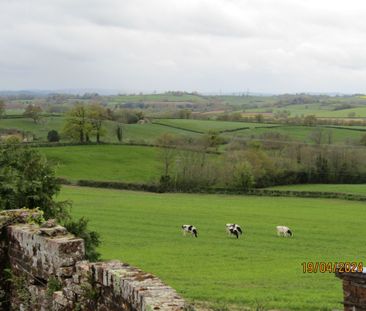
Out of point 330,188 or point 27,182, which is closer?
point 27,182

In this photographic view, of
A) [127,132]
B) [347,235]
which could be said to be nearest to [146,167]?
[127,132]

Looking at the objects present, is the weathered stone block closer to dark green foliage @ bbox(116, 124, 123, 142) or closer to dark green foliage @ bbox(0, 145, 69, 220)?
dark green foliage @ bbox(0, 145, 69, 220)

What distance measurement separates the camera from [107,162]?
3378 inches

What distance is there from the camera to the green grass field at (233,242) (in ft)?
68.5

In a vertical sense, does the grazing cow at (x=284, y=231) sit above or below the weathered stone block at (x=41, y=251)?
below

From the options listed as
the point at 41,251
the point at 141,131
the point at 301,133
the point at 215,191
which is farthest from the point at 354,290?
the point at 141,131

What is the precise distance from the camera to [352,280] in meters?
7.25

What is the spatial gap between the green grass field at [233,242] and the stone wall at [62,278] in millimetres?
11014

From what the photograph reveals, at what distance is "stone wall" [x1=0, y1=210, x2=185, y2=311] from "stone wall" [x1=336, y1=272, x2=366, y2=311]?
3.22 metres

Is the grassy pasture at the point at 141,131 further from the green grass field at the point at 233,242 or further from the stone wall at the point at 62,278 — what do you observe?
the stone wall at the point at 62,278

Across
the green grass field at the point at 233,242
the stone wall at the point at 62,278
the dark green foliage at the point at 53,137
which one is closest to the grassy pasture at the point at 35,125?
the dark green foliage at the point at 53,137

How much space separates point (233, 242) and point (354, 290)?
30907 millimetres

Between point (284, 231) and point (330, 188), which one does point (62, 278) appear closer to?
point (284, 231)

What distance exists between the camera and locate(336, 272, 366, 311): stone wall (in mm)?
7090
